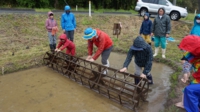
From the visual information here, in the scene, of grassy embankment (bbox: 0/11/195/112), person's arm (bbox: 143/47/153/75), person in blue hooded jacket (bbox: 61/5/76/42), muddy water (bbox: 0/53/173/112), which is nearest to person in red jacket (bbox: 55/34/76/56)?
muddy water (bbox: 0/53/173/112)

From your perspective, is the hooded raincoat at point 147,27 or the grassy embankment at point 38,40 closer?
the grassy embankment at point 38,40

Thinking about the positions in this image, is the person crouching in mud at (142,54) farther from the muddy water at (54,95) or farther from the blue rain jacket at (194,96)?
the blue rain jacket at (194,96)

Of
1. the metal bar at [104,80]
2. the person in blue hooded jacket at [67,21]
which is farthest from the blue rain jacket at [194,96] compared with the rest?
the person in blue hooded jacket at [67,21]

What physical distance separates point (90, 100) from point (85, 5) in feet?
73.6

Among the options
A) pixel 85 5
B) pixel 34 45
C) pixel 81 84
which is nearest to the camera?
pixel 81 84

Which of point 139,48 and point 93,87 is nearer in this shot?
point 139,48

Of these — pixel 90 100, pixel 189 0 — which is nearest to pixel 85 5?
pixel 90 100

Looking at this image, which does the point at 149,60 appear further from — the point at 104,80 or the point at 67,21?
the point at 67,21

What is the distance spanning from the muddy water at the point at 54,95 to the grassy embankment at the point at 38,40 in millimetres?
363

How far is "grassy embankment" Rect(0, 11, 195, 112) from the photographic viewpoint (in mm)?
5853

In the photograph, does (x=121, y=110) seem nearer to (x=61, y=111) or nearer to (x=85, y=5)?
(x=61, y=111)

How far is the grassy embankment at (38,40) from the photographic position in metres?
5.85

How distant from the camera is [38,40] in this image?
27.6 feet

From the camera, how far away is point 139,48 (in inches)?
137
